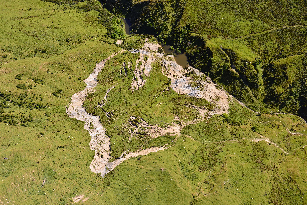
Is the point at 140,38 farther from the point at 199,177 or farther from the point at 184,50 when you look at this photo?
the point at 199,177

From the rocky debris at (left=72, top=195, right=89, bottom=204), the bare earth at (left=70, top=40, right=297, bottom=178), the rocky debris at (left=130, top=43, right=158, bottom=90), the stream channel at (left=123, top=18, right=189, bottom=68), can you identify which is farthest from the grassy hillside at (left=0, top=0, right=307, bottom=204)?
the stream channel at (left=123, top=18, right=189, bottom=68)

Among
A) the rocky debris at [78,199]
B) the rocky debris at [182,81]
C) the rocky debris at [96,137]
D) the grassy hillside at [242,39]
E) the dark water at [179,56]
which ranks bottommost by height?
the rocky debris at [78,199]

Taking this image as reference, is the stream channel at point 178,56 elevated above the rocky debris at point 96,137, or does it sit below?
above

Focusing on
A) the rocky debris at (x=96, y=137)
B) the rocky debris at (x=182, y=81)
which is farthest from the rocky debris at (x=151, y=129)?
the rocky debris at (x=182, y=81)

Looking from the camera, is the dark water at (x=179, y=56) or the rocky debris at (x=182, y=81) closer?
the rocky debris at (x=182, y=81)

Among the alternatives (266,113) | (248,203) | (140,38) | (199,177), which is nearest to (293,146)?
(266,113)

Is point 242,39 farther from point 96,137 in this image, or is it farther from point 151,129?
point 96,137

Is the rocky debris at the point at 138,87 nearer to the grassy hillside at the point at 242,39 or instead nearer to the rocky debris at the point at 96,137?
the rocky debris at the point at 96,137

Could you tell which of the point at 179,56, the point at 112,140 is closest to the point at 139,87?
the point at 179,56

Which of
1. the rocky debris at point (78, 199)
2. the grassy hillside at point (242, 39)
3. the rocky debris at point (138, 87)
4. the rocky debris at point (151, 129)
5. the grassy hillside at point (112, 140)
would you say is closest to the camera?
the rocky debris at point (78, 199)
